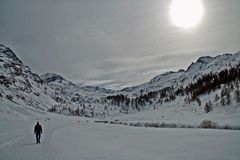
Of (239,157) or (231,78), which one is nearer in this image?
(239,157)

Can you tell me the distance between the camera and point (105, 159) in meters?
15.1

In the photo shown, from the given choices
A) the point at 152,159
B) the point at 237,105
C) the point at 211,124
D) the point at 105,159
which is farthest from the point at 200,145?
the point at 237,105

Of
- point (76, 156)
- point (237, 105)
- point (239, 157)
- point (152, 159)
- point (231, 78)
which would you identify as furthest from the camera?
point (231, 78)

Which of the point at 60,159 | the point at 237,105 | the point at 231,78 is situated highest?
the point at 231,78

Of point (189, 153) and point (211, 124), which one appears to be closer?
point (189, 153)

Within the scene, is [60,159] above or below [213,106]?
below

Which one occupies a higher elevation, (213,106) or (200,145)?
(213,106)

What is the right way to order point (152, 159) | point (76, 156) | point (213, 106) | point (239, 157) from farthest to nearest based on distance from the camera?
1. point (213, 106)
2. point (76, 156)
3. point (152, 159)
4. point (239, 157)

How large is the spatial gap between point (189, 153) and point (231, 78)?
2831 inches

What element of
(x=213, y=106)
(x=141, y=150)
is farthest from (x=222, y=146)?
(x=213, y=106)

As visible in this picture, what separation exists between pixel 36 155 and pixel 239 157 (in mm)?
11892

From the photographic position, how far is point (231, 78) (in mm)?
80000

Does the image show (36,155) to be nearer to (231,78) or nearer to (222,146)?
(222,146)

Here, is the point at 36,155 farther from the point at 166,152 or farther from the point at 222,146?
the point at 222,146
